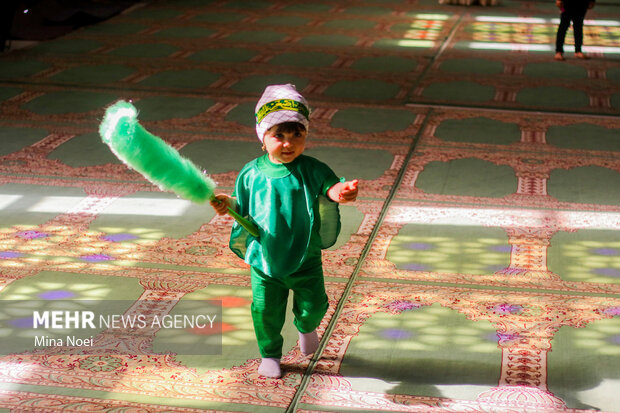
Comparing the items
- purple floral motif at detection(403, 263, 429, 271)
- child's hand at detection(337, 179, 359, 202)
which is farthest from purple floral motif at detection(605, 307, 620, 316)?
child's hand at detection(337, 179, 359, 202)

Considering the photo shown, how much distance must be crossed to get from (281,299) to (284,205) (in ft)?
1.01

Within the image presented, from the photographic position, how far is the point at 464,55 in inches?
391

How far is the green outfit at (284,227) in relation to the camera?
9.03 feet

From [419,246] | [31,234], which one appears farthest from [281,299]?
[31,234]

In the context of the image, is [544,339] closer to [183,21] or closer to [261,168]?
[261,168]

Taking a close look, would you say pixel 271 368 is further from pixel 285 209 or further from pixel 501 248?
pixel 501 248

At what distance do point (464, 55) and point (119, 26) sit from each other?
173 inches

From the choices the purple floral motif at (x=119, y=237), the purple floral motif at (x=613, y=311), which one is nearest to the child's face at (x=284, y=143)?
the purple floral motif at (x=613, y=311)

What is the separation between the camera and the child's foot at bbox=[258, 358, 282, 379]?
2996 millimetres

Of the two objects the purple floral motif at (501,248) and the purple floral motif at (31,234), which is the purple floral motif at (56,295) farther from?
the purple floral motif at (501,248)

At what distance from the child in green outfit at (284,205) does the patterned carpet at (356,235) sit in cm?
35

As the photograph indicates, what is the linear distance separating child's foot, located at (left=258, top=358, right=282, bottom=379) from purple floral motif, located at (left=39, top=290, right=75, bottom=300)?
1.06 m

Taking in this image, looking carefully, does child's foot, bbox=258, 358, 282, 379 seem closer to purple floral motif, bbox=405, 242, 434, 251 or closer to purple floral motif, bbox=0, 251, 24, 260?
purple floral motif, bbox=405, 242, 434, 251

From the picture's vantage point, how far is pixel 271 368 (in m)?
3.00
